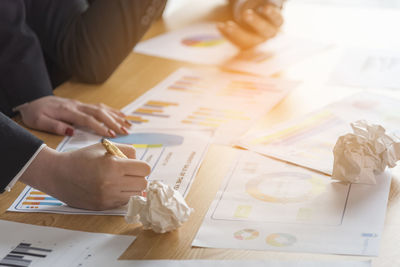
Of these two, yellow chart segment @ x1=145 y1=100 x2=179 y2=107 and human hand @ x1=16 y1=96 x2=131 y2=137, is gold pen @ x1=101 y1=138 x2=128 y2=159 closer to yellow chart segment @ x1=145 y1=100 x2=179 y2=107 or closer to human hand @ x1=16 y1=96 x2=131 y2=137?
human hand @ x1=16 y1=96 x2=131 y2=137

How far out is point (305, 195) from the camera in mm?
724

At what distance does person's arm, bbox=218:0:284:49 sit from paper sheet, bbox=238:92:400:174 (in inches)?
14.7

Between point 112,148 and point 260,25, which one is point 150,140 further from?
point 260,25

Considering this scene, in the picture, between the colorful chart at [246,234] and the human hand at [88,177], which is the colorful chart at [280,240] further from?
the human hand at [88,177]

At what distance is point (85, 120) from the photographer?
97 cm

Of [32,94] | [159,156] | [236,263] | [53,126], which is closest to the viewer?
[236,263]

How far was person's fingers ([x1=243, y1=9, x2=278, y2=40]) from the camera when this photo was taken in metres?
1.35

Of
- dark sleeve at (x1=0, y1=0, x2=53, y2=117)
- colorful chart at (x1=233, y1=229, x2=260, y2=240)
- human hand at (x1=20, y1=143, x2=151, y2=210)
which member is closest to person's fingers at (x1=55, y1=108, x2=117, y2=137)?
dark sleeve at (x1=0, y1=0, x2=53, y2=117)

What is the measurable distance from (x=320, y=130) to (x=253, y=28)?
1.68ft

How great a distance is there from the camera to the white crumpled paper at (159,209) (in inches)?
25.7

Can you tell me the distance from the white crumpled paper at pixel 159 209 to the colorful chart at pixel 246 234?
7 centimetres

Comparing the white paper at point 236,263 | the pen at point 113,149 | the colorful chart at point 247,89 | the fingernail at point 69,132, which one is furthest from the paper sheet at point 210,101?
the white paper at point 236,263

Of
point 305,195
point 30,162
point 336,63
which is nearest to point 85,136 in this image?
point 30,162

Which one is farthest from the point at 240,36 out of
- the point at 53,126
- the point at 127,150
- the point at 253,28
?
the point at 127,150
